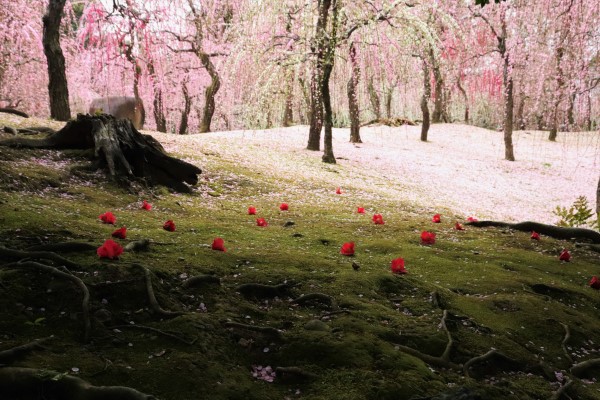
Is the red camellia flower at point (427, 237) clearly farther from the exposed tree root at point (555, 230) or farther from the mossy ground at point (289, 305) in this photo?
the exposed tree root at point (555, 230)

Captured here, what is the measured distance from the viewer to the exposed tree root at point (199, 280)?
2.72m

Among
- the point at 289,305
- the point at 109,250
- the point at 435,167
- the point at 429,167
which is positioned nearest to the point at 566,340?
the point at 289,305

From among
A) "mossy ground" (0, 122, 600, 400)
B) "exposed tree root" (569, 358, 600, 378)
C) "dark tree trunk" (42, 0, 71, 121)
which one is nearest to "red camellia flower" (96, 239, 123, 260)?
"mossy ground" (0, 122, 600, 400)

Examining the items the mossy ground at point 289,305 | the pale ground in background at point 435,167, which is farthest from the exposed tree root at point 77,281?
the pale ground in background at point 435,167

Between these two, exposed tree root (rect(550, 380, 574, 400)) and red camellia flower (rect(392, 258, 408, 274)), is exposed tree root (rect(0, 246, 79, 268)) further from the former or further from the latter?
exposed tree root (rect(550, 380, 574, 400))

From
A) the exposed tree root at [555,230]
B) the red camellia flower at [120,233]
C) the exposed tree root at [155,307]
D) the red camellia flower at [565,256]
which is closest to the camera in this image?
the exposed tree root at [155,307]

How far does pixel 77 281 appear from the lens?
2.28 metres

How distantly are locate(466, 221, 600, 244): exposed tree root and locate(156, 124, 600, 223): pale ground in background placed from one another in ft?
6.09

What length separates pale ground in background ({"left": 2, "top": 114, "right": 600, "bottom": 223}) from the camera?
11.6 metres

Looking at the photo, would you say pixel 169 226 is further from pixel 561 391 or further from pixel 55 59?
pixel 55 59

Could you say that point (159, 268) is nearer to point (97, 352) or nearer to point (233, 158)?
point (97, 352)

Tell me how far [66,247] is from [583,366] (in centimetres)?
309

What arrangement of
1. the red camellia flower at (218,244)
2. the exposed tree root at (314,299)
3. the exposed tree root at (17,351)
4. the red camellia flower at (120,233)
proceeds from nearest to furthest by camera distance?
the exposed tree root at (17,351)
the exposed tree root at (314,299)
the red camellia flower at (120,233)
the red camellia flower at (218,244)

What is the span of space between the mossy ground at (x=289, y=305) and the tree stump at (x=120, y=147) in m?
0.81
